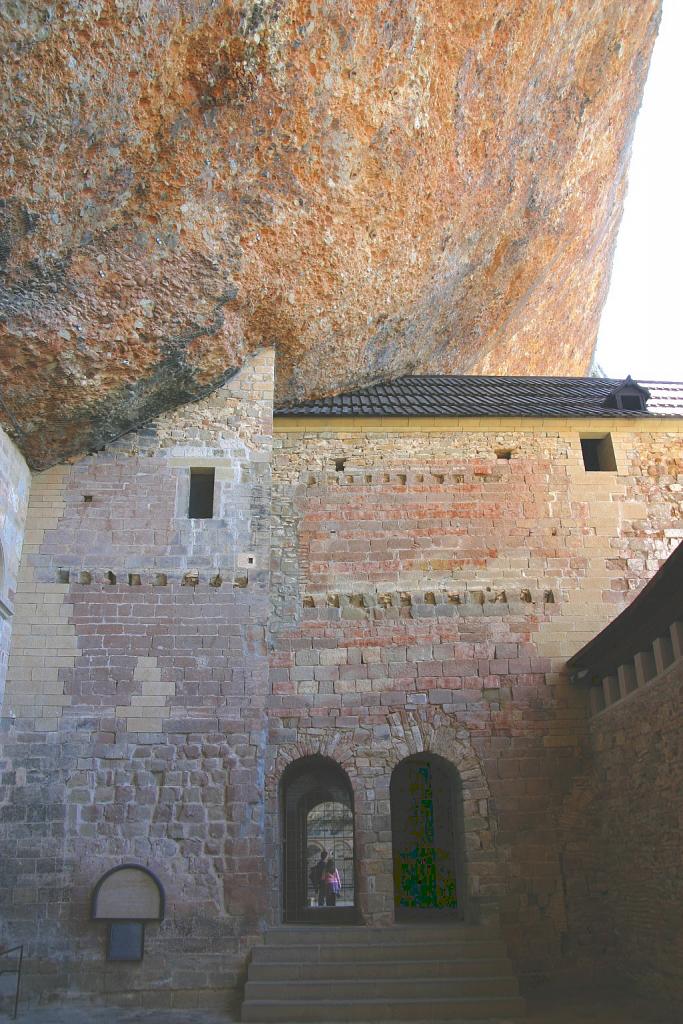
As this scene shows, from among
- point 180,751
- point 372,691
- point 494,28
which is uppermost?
point 494,28

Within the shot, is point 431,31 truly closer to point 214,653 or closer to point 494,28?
point 494,28

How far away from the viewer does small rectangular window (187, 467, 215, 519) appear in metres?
9.85

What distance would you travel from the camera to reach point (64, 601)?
9.06m

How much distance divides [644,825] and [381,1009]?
9.83 feet

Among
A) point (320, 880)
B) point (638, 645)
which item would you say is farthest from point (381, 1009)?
point (320, 880)

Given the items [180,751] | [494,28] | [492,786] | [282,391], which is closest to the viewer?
[180,751]

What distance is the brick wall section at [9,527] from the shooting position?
8680 millimetres

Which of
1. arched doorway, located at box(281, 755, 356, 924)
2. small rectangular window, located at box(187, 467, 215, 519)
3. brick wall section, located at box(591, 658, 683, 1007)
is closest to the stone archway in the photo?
arched doorway, located at box(281, 755, 356, 924)

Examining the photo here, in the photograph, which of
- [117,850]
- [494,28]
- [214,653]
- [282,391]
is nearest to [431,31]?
[494,28]

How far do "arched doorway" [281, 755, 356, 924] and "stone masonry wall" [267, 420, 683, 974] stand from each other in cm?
97

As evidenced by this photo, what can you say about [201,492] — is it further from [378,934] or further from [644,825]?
[644,825]

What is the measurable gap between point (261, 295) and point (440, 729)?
17.9 feet

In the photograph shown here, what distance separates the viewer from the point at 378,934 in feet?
27.2

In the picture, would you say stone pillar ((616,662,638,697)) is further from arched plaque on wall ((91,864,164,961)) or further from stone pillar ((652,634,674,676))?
arched plaque on wall ((91,864,164,961))
